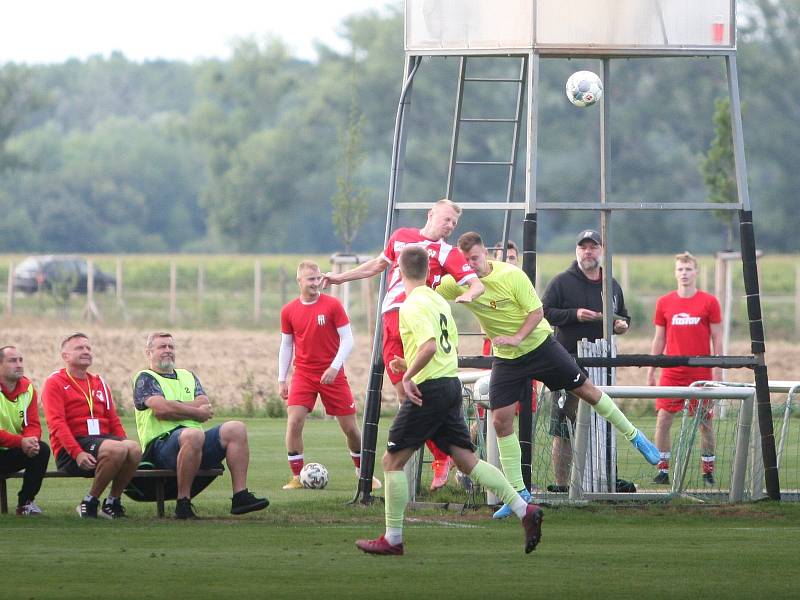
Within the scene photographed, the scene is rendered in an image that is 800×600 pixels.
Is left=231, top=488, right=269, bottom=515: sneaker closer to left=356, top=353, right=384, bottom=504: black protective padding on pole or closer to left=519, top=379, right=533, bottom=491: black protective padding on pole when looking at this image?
left=356, top=353, right=384, bottom=504: black protective padding on pole

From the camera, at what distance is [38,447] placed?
11352mm

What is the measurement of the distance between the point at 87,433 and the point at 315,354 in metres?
3.25

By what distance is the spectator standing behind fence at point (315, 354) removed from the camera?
14.2m

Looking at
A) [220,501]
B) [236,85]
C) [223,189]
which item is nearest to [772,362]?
[220,501]

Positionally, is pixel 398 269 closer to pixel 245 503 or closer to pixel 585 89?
pixel 245 503

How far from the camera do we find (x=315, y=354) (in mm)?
14406

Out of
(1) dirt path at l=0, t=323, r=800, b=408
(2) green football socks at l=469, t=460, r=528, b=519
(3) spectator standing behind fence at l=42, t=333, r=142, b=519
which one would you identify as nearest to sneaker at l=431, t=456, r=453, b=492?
(3) spectator standing behind fence at l=42, t=333, r=142, b=519

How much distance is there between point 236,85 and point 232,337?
46.7 m

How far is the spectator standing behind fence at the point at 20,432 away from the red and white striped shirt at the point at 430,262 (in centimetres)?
272

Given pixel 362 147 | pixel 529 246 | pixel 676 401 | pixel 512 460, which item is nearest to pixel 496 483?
pixel 512 460

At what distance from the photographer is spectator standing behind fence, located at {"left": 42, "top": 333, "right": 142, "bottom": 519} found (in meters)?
11.2

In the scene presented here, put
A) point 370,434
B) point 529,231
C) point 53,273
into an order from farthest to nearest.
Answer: point 53,273, point 370,434, point 529,231

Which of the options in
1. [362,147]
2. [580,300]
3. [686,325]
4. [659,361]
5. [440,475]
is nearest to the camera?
[659,361]

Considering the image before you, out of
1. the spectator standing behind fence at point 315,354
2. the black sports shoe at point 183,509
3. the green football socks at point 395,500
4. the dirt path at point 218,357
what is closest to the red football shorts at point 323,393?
the spectator standing behind fence at point 315,354
